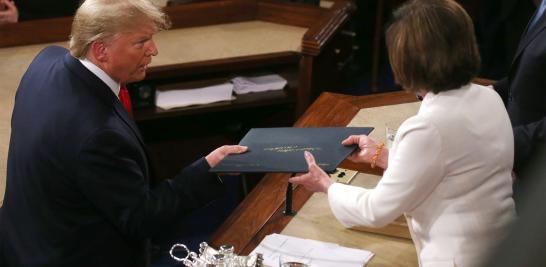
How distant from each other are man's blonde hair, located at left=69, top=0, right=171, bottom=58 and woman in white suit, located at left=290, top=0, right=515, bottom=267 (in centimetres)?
77

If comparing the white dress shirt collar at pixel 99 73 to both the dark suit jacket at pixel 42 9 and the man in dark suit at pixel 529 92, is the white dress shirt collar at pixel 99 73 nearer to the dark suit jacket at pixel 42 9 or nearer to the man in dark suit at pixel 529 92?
the man in dark suit at pixel 529 92

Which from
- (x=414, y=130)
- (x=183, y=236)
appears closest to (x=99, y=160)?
(x=414, y=130)

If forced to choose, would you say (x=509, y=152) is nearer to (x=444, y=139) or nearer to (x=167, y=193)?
(x=444, y=139)

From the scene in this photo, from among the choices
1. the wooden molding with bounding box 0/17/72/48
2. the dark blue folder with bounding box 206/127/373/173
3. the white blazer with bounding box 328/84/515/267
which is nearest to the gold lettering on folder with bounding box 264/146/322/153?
the dark blue folder with bounding box 206/127/373/173

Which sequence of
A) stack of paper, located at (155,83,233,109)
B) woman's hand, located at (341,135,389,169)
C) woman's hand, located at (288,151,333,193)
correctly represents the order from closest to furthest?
1. woman's hand, located at (288,151,333,193)
2. woman's hand, located at (341,135,389,169)
3. stack of paper, located at (155,83,233,109)

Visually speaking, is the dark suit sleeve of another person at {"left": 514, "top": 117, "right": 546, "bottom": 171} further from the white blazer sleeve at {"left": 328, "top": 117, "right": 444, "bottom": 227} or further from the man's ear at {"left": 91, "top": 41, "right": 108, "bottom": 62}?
the man's ear at {"left": 91, "top": 41, "right": 108, "bottom": 62}

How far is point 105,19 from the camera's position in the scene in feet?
6.67

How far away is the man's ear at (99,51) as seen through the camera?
2.06m

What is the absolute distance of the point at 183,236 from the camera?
3.90m

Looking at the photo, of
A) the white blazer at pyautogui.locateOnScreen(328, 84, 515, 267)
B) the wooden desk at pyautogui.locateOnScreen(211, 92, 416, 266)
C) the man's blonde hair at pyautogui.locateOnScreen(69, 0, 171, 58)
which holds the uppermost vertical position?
the man's blonde hair at pyautogui.locateOnScreen(69, 0, 171, 58)

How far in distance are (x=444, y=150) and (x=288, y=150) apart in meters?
0.63

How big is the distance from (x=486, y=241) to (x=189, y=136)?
2546 mm

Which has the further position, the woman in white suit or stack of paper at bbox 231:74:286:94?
stack of paper at bbox 231:74:286:94

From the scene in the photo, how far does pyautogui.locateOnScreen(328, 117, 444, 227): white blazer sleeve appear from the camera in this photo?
1.60m
